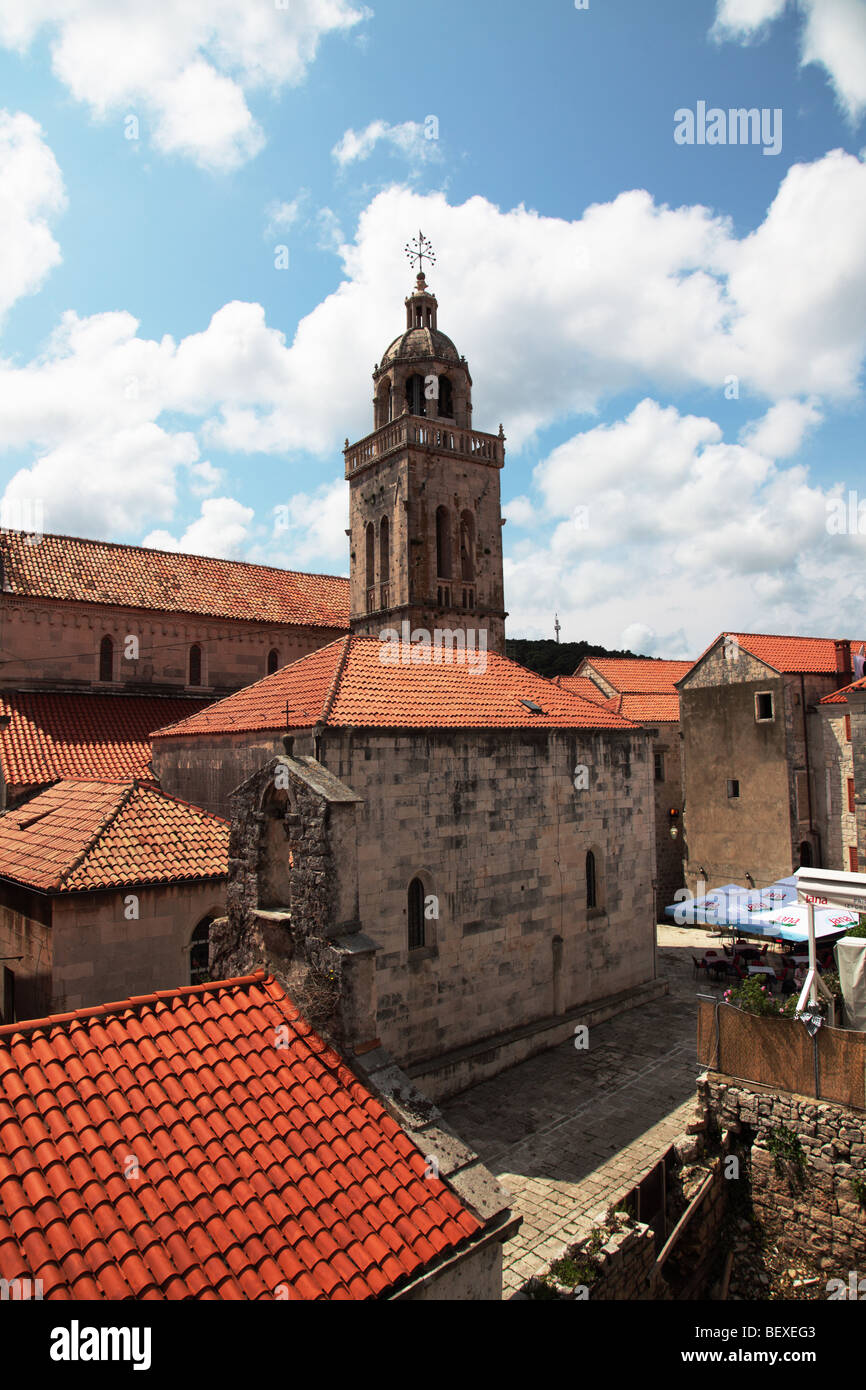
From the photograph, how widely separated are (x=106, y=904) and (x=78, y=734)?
860cm

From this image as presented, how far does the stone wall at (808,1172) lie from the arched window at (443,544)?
18794mm

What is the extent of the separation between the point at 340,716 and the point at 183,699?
1195 centimetres

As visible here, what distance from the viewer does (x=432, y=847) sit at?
1272 cm

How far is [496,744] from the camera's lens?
14039 mm

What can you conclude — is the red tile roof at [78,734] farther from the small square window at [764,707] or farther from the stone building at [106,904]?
the small square window at [764,707]

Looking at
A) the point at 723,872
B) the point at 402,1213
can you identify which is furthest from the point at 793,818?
the point at 402,1213

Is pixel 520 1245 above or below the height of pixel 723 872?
below

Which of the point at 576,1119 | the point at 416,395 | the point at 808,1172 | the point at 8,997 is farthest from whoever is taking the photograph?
the point at 416,395

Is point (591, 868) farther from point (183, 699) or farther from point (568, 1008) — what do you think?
point (183, 699)

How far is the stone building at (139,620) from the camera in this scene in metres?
20.8

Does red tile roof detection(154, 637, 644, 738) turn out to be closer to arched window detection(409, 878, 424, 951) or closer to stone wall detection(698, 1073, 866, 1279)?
arched window detection(409, 878, 424, 951)

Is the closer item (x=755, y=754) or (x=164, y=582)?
(x=164, y=582)

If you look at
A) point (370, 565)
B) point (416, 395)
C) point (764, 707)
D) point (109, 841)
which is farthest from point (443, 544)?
point (109, 841)

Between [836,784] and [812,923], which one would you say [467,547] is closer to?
[836,784]
